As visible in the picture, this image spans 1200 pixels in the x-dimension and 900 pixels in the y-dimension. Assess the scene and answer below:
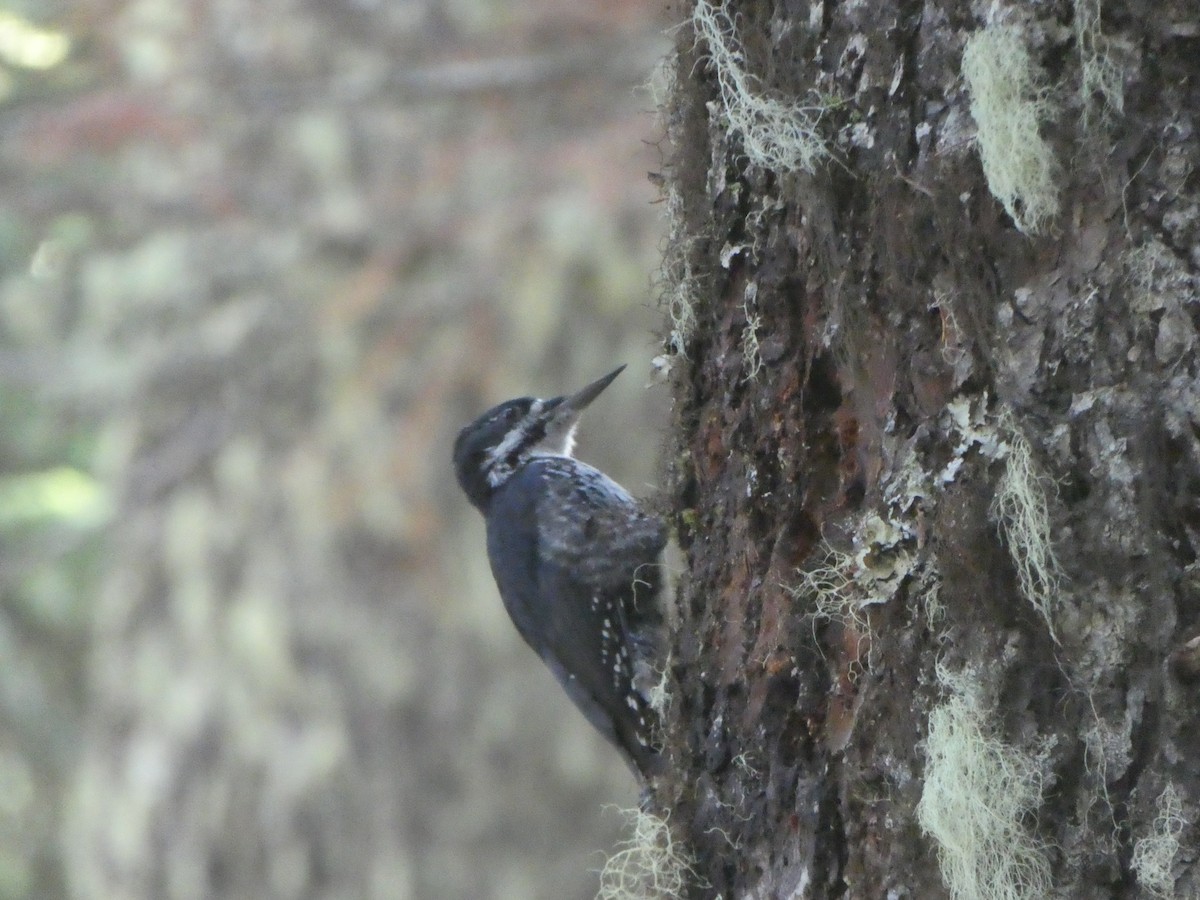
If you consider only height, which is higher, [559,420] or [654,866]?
[559,420]

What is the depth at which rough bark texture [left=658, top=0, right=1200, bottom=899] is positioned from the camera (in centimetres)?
140

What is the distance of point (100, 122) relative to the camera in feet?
18.7

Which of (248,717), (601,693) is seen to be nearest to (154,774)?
(248,717)

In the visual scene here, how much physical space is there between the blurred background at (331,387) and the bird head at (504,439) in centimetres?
183

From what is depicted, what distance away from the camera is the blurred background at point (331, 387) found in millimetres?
5820

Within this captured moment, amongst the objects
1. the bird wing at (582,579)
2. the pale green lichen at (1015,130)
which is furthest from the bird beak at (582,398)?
the pale green lichen at (1015,130)

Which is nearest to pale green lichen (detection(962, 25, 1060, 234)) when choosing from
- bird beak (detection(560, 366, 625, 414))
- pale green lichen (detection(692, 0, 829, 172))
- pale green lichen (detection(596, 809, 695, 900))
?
pale green lichen (detection(692, 0, 829, 172))

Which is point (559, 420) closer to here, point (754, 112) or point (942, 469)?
point (754, 112)

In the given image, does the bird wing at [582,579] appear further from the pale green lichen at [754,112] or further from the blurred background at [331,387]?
the blurred background at [331,387]

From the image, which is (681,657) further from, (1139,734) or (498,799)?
(498,799)

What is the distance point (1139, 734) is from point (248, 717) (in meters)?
5.75

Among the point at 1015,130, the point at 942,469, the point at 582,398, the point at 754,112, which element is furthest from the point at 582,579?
the point at 1015,130

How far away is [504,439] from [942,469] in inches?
97.0

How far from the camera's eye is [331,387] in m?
6.22
